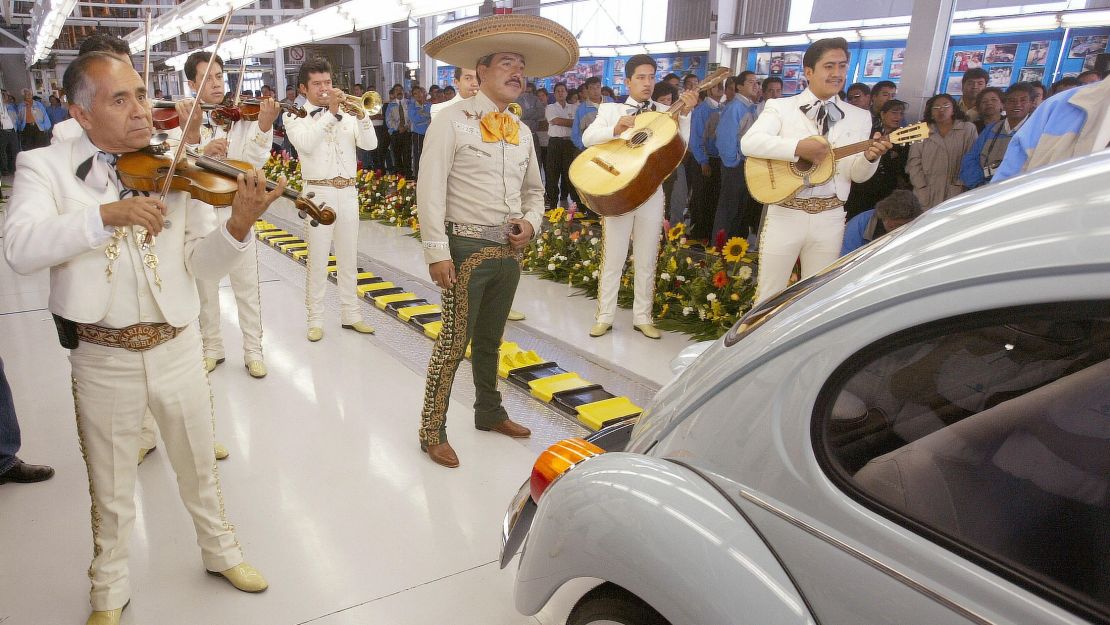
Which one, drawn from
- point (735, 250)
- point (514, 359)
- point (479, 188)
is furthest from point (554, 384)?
point (735, 250)

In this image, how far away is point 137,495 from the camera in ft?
9.91

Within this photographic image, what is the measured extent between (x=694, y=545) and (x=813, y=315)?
445mm

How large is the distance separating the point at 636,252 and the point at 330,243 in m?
2.26

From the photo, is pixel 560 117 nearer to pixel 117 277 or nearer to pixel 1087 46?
pixel 1087 46

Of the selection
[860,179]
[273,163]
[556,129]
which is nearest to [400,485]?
[860,179]

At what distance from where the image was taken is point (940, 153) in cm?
577

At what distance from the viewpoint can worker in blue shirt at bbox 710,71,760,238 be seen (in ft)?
23.5

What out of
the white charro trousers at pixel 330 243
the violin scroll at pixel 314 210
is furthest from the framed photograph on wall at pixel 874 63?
the violin scroll at pixel 314 210

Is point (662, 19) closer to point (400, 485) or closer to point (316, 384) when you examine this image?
point (316, 384)

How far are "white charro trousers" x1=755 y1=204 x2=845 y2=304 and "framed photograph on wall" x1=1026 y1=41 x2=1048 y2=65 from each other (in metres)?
7.00

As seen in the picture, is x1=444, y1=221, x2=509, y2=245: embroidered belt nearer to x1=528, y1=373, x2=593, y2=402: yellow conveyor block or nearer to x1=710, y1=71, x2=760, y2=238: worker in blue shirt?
x1=528, y1=373, x2=593, y2=402: yellow conveyor block

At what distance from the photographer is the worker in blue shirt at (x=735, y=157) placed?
716 centimetres

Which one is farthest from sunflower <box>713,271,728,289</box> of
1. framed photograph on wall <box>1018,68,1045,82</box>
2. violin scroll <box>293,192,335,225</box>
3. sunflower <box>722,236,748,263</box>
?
framed photograph on wall <box>1018,68,1045,82</box>

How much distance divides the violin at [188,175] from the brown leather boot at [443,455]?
1.53 metres
